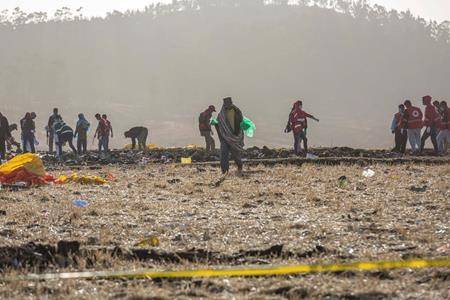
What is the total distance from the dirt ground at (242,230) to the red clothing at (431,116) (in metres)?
7.63

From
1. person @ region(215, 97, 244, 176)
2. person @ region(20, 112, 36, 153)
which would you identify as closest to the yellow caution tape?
person @ region(215, 97, 244, 176)

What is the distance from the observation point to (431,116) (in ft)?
68.8

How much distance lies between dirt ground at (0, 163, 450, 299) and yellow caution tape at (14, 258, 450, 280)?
0.38ft

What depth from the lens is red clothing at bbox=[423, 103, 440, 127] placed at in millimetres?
20938

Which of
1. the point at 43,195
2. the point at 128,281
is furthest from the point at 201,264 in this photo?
the point at 43,195

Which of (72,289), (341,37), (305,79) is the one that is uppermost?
(341,37)

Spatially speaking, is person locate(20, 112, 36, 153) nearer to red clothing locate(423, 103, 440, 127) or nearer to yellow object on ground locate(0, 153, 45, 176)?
yellow object on ground locate(0, 153, 45, 176)

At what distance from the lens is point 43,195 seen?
1114cm

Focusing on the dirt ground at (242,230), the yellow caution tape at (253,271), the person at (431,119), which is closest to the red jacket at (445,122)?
the person at (431,119)

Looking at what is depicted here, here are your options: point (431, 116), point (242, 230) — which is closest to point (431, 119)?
point (431, 116)

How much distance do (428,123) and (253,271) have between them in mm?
16666

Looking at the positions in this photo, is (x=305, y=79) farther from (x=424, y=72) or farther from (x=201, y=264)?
(x=201, y=264)

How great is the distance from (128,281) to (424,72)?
5928 inches

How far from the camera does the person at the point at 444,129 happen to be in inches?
821
